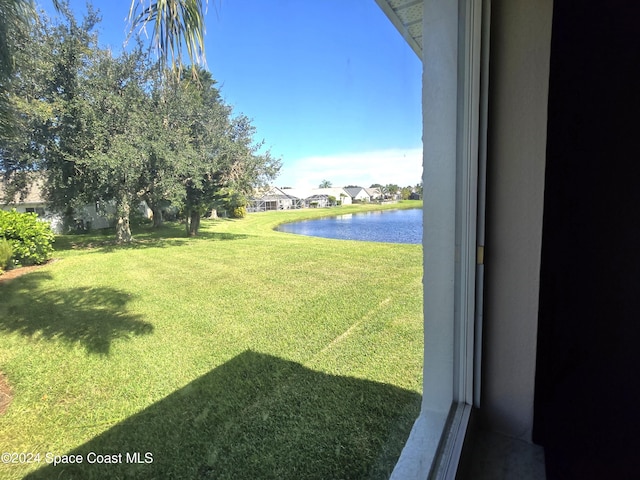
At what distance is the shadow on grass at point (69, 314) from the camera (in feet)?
2.67

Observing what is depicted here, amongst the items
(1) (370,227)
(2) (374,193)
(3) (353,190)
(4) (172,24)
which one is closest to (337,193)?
(3) (353,190)

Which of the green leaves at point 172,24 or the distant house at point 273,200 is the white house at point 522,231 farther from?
the distant house at point 273,200

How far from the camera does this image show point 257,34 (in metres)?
0.93

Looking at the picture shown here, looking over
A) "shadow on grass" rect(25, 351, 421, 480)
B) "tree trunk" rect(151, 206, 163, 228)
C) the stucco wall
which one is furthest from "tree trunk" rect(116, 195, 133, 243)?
the stucco wall

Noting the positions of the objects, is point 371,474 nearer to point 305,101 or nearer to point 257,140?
point 305,101

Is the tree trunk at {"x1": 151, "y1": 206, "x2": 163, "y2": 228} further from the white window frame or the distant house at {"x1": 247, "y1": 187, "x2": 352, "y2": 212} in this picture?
the white window frame

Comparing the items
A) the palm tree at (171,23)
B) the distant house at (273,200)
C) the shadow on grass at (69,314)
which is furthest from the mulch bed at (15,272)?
the distant house at (273,200)

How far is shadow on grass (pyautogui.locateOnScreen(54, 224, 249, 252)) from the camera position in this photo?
1.23 meters

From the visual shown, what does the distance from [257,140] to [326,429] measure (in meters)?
1.53

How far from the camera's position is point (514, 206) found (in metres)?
1.15

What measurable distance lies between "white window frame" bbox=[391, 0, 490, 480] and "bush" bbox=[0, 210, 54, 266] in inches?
51.7

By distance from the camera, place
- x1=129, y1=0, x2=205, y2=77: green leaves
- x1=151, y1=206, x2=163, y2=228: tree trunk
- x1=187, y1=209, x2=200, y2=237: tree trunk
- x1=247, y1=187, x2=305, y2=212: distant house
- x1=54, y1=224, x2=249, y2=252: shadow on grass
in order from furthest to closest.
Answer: x1=187, y1=209, x2=200, y2=237: tree trunk < x1=247, y1=187, x2=305, y2=212: distant house < x1=151, y1=206, x2=163, y2=228: tree trunk < x1=54, y1=224, x2=249, y2=252: shadow on grass < x1=129, y1=0, x2=205, y2=77: green leaves

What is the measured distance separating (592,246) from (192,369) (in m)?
1.51

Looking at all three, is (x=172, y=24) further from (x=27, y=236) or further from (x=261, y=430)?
(x=261, y=430)
